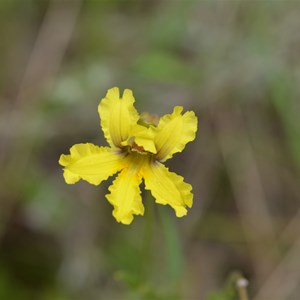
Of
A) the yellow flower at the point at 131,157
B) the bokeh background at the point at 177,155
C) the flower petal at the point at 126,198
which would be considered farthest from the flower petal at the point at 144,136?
the bokeh background at the point at 177,155

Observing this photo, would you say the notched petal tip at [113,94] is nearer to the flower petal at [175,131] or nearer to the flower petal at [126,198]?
the flower petal at [175,131]

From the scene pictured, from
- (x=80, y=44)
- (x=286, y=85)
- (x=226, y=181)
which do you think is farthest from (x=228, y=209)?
(x=80, y=44)

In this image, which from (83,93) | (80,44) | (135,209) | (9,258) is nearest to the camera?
(135,209)

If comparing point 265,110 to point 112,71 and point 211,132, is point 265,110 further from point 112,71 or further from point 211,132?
point 112,71

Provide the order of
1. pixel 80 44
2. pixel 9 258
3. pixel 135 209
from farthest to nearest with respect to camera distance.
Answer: pixel 80 44 < pixel 9 258 < pixel 135 209

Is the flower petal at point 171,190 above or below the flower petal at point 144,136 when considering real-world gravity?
below

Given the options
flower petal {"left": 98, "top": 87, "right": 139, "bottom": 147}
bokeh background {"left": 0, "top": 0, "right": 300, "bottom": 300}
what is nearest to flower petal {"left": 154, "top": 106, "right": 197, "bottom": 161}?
flower petal {"left": 98, "top": 87, "right": 139, "bottom": 147}

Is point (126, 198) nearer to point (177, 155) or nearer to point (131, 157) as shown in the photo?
point (131, 157)
